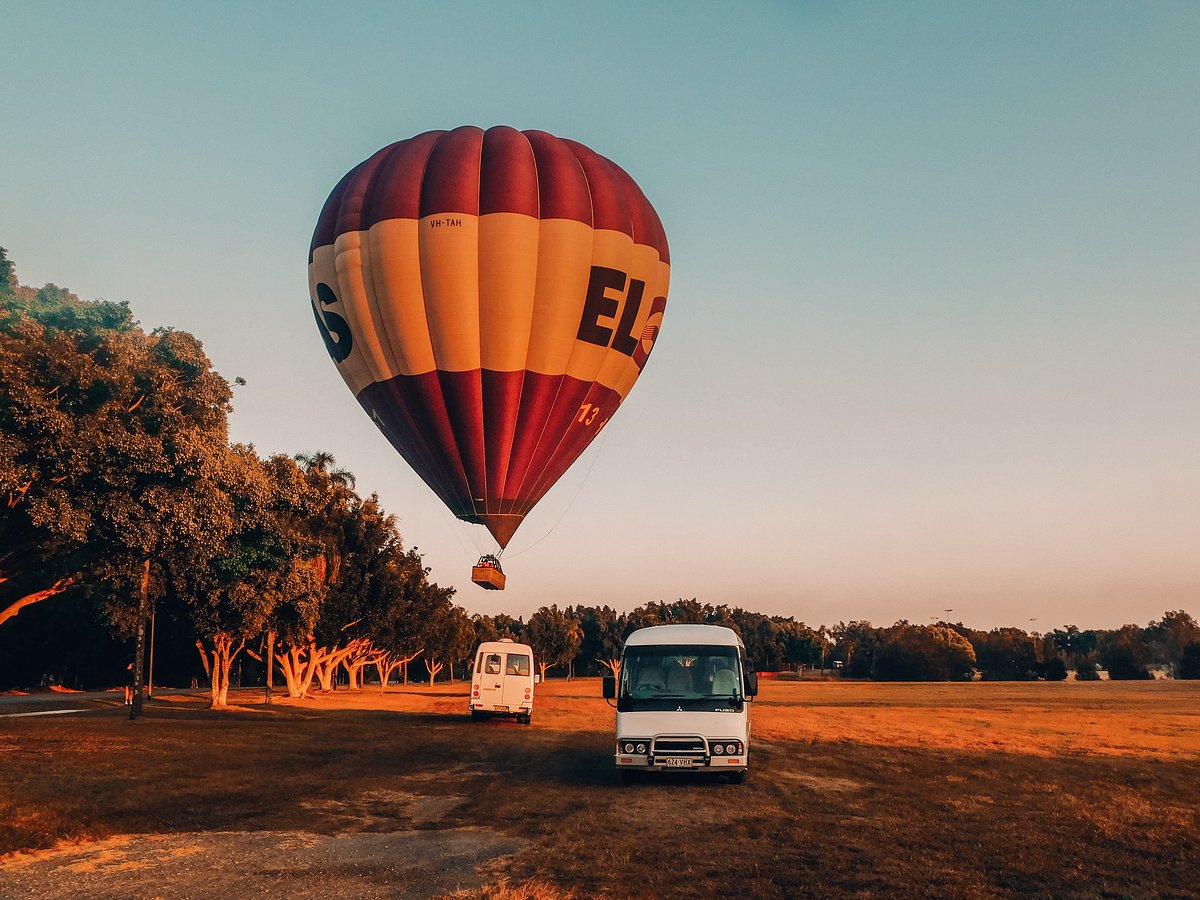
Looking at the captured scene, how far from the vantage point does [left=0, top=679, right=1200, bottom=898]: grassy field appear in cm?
978

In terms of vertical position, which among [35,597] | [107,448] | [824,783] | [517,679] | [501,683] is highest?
[107,448]

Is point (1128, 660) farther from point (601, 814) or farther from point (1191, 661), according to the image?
point (601, 814)

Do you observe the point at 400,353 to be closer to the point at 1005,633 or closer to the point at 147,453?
the point at 147,453

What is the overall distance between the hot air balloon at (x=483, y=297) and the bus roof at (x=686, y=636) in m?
12.5

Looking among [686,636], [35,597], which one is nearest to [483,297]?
[686,636]

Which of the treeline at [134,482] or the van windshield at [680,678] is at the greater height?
the treeline at [134,482]

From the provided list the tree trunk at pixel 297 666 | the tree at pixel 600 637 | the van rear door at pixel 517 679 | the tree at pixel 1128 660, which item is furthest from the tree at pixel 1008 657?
the van rear door at pixel 517 679

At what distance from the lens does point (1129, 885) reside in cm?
962

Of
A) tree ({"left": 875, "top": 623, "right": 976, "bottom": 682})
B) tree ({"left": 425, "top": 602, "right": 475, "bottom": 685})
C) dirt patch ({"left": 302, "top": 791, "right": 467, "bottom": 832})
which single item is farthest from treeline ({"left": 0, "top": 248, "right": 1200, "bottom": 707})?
tree ({"left": 875, "top": 623, "right": 976, "bottom": 682})

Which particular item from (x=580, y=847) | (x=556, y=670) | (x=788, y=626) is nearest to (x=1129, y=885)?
(x=580, y=847)

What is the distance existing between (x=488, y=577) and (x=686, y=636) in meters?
15.6

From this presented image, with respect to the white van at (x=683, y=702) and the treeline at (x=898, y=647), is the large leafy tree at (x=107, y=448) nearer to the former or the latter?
the white van at (x=683, y=702)

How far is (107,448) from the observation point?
2164 cm

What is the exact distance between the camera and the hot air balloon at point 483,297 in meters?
28.6
